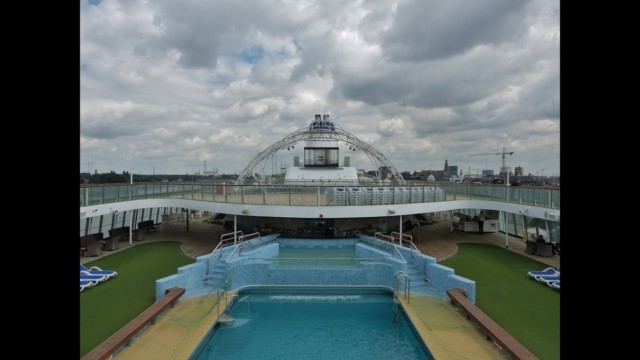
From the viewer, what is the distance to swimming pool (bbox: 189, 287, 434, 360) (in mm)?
8398

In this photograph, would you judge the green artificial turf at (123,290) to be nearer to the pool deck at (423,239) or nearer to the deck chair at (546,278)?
the pool deck at (423,239)

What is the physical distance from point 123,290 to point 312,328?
6828 mm

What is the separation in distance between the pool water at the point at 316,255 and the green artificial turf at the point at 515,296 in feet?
14.8

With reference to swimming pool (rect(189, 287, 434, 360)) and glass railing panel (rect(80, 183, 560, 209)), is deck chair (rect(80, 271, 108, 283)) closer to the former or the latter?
glass railing panel (rect(80, 183, 560, 209))

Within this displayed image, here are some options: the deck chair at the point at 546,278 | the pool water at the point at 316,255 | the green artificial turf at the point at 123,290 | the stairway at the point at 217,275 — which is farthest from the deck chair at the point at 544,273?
the green artificial turf at the point at 123,290

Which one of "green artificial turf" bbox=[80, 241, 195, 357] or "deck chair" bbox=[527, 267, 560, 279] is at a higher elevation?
"deck chair" bbox=[527, 267, 560, 279]

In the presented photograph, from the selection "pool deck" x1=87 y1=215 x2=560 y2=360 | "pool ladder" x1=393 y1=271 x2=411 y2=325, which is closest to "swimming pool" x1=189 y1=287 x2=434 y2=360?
"pool ladder" x1=393 y1=271 x2=411 y2=325

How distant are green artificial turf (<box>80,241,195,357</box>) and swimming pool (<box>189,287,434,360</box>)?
8.57 feet
